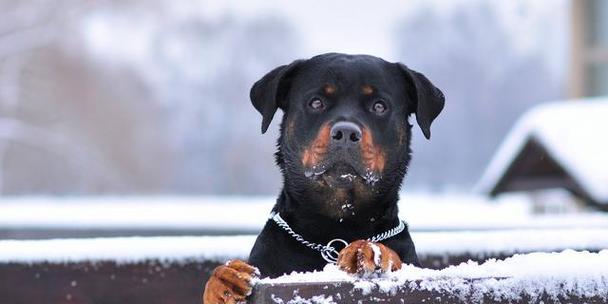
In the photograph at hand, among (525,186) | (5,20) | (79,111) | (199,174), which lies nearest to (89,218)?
(525,186)

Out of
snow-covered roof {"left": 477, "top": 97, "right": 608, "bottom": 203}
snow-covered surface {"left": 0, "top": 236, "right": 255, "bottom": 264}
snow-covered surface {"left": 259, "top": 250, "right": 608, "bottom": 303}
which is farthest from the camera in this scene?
snow-covered roof {"left": 477, "top": 97, "right": 608, "bottom": 203}

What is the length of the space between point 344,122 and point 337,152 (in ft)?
0.39

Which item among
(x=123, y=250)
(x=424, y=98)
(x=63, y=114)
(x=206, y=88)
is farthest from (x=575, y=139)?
(x=206, y=88)

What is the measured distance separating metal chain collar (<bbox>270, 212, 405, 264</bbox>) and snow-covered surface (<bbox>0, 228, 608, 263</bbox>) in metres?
1.24

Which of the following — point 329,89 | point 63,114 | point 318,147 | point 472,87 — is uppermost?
point 63,114

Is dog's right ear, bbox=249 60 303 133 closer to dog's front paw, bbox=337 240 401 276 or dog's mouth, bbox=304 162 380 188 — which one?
dog's mouth, bbox=304 162 380 188

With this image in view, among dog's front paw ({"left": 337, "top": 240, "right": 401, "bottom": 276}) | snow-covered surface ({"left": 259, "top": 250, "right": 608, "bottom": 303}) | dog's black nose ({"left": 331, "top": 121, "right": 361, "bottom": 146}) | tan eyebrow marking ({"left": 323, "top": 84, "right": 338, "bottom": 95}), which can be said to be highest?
tan eyebrow marking ({"left": 323, "top": 84, "right": 338, "bottom": 95})

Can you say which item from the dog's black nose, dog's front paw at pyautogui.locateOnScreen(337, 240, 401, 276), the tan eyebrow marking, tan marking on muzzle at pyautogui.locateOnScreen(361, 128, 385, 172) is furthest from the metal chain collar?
dog's front paw at pyautogui.locateOnScreen(337, 240, 401, 276)

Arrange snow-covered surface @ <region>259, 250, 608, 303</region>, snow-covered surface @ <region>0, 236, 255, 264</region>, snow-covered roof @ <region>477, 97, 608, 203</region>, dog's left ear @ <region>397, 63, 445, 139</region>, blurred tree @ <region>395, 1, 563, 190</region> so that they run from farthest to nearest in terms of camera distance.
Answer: blurred tree @ <region>395, 1, 563, 190</region> < snow-covered roof @ <region>477, 97, 608, 203</region> < snow-covered surface @ <region>0, 236, 255, 264</region> < dog's left ear @ <region>397, 63, 445, 139</region> < snow-covered surface @ <region>259, 250, 608, 303</region>

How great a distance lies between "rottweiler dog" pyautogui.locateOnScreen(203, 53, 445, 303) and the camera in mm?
4219

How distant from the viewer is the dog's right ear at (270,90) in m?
4.62

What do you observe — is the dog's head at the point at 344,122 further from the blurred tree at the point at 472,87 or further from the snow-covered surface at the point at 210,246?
the blurred tree at the point at 472,87

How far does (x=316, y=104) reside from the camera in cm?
446

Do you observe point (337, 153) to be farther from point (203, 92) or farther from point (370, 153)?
point (203, 92)
